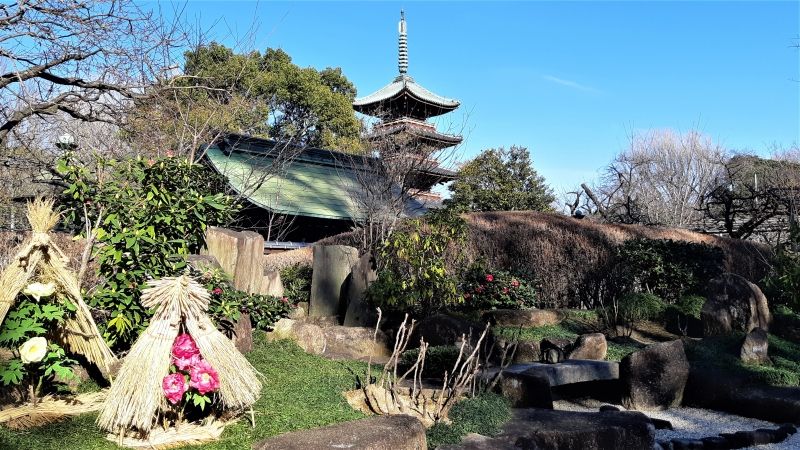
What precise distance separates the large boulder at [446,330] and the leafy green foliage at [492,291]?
199 centimetres

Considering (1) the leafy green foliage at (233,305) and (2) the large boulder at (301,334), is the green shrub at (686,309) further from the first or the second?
(1) the leafy green foliage at (233,305)

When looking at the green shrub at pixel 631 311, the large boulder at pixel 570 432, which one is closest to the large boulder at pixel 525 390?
the large boulder at pixel 570 432

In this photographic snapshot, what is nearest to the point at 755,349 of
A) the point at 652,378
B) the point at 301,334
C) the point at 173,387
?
the point at 652,378

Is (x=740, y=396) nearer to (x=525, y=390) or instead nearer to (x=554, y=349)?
(x=554, y=349)

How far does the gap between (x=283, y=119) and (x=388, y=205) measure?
1683 cm

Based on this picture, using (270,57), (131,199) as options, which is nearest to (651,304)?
(131,199)

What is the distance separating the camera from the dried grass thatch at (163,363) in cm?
378

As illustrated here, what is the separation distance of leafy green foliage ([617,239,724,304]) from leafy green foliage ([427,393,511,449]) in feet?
25.4

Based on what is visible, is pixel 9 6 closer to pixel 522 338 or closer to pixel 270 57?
pixel 522 338

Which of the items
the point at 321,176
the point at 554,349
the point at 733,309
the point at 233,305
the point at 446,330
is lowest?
the point at 554,349

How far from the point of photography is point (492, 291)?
1062cm

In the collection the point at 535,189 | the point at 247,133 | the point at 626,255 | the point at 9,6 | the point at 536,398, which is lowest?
the point at 536,398

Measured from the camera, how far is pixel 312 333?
7879 millimetres

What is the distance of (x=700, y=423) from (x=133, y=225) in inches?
235
